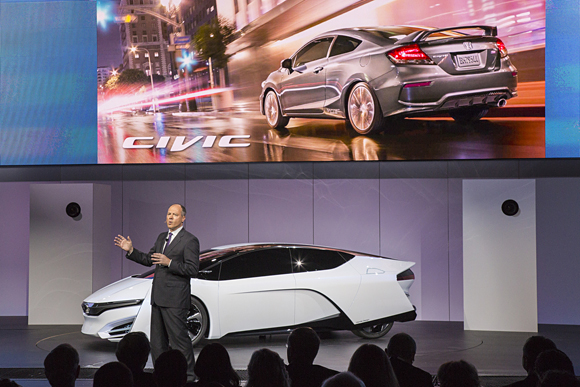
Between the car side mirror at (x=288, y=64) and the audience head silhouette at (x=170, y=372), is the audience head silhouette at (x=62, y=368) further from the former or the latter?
the car side mirror at (x=288, y=64)

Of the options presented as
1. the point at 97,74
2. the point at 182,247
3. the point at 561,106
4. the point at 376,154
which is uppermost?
the point at 97,74

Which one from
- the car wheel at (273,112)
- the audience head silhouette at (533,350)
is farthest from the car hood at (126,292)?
the audience head silhouette at (533,350)

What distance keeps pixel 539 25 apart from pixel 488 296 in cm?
388

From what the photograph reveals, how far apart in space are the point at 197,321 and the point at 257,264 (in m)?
0.92

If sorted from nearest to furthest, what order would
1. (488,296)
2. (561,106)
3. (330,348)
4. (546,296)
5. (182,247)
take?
(182,247) → (330,348) → (488,296) → (561,106) → (546,296)

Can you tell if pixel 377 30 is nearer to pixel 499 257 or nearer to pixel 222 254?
pixel 499 257

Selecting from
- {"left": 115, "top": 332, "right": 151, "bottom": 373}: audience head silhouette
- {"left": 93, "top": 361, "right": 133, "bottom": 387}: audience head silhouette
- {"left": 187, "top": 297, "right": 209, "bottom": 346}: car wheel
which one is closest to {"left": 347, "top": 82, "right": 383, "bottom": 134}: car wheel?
{"left": 187, "top": 297, "right": 209, "bottom": 346}: car wheel

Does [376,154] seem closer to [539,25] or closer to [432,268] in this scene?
[432,268]

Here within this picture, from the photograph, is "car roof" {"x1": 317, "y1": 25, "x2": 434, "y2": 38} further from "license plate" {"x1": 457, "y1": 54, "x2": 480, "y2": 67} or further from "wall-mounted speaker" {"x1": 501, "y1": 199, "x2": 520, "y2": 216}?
"wall-mounted speaker" {"x1": 501, "y1": 199, "x2": 520, "y2": 216}

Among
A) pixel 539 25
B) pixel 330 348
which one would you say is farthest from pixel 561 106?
pixel 330 348

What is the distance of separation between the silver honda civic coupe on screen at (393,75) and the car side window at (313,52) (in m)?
0.01

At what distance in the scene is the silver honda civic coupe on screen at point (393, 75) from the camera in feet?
29.2

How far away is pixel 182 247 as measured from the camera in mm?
5719

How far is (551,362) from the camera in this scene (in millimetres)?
3318
